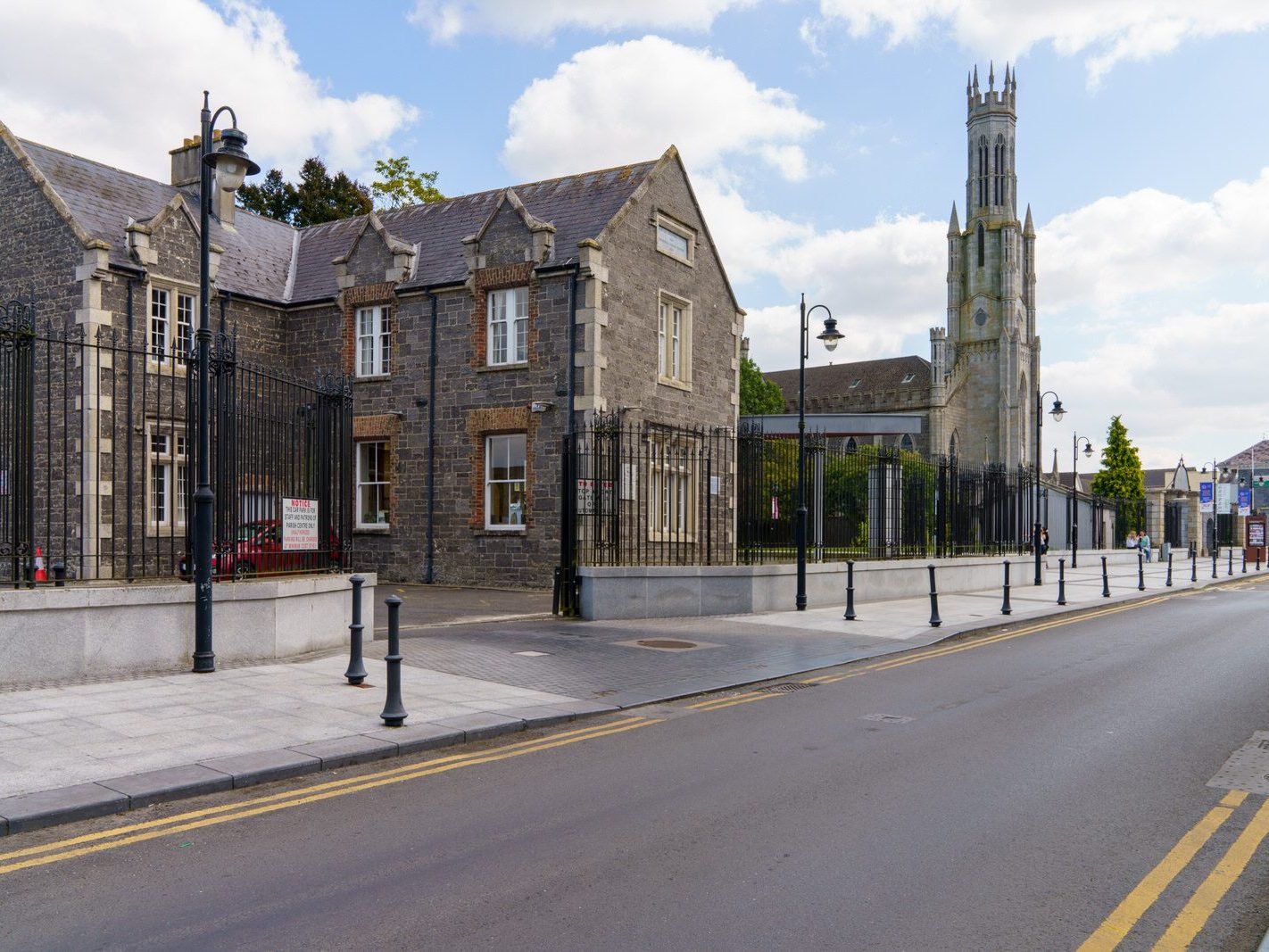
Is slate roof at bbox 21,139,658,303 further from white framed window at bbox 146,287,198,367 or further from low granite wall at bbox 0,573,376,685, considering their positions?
low granite wall at bbox 0,573,376,685

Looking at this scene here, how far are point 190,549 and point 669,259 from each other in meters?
16.8

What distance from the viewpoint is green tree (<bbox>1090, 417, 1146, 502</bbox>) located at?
269ft

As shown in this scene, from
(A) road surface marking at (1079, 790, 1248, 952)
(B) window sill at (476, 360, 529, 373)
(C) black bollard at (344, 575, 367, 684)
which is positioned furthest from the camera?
(B) window sill at (476, 360, 529, 373)

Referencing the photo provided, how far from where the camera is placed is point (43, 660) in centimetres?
984

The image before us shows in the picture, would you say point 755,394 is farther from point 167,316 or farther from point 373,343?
point 167,316

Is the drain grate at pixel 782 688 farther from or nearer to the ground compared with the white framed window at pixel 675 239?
nearer to the ground

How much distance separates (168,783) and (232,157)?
22.7ft

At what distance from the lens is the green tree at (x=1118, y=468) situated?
82.0m

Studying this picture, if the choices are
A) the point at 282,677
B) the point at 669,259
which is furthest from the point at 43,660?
the point at 669,259

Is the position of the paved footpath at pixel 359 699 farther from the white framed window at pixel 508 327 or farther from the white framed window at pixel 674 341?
the white framed window at pixel 674 341

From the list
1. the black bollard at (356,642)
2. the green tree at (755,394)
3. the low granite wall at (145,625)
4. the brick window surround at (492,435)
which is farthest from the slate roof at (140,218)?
the green tree at (755,394)

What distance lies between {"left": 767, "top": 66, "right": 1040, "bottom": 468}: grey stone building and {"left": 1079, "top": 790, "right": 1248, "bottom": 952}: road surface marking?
8202cm

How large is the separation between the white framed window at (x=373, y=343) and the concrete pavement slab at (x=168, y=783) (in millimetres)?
20263

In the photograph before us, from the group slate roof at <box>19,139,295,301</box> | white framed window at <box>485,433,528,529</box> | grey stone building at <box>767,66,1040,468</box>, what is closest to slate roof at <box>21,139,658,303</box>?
slate roof at <box>19,139,295,301</box>
